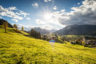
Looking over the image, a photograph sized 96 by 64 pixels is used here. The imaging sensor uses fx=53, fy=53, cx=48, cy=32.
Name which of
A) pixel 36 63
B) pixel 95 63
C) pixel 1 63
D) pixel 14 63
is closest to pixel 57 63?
pixel 36 63

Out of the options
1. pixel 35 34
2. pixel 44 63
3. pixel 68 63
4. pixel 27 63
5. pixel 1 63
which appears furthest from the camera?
pixel 35 34

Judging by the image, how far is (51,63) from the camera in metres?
16.5

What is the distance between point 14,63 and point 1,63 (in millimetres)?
2861

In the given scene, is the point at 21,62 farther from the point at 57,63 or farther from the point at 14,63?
the point at 57,63

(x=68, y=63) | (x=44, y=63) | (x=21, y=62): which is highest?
(x=21, y=62)

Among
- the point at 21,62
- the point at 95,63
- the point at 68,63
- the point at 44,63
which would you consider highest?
the point at 21,62

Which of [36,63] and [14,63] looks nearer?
[14,63]

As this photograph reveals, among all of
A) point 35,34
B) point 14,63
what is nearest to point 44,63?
point 14,63

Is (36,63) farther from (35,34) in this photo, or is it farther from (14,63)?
(35,34)

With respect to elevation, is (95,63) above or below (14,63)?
below

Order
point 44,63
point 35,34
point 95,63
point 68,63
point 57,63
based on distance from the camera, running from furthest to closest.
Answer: point 35,34 → point 95,63 → point 68,63 → point 57,63 → point 44,63

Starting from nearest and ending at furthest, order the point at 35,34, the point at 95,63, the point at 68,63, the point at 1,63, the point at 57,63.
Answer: the point at 1,63, the point at 57,63, the point at 68,63, the point at 95,63, the point at 35,34

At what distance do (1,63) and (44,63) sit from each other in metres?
10.9

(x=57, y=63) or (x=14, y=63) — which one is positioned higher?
(x=14, y=63)
